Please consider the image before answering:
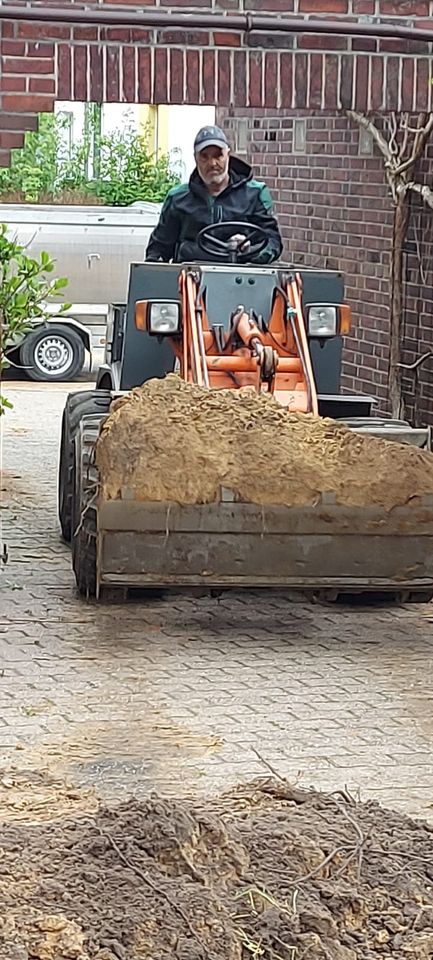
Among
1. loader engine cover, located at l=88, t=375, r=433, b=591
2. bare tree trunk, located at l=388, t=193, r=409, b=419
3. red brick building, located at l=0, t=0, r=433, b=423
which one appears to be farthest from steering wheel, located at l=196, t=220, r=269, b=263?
bare tree trunk, located at l=388, t=193, r=409, b=419

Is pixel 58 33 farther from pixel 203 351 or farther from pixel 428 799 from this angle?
pixel 428 799

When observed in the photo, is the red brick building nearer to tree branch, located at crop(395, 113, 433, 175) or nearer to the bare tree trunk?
tree branch, located at crop(395, 113, 433, 175)

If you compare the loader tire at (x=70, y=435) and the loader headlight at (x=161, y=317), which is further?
the loader tire at (x=70, y=435)

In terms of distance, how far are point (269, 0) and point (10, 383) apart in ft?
35.3

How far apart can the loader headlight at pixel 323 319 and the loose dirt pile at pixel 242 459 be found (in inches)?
48.7

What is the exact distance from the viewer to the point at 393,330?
13.3 m

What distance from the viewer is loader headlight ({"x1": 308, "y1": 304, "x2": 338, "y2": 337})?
29.5ft

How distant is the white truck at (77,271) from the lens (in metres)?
19.2

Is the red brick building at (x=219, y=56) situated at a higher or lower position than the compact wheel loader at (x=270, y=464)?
higher

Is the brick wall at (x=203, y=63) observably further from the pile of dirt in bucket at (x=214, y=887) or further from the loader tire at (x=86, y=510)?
the pile of dirt in bucket at (x=214, y=887)

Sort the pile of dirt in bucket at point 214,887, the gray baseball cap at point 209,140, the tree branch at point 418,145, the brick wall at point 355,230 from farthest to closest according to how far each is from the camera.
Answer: the brick wall at point 355,230 < the tree branch at point 418,145 < the gray baseball cap at point 209,140 < the pile of dirt in bucket at point 214,887

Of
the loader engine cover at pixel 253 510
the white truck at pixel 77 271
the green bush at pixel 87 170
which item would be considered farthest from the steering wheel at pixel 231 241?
the green bush at pixel 87 170

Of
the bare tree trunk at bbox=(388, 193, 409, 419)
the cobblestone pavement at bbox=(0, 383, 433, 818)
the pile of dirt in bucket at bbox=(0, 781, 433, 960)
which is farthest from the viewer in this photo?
the bare tree trunk at bbox=(388, 193, 409, 419)

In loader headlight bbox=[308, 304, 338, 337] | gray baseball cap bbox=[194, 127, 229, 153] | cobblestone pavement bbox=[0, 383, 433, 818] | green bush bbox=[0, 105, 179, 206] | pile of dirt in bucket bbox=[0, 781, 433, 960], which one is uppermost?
green bush bbox=[0, 105, 179, 206]
